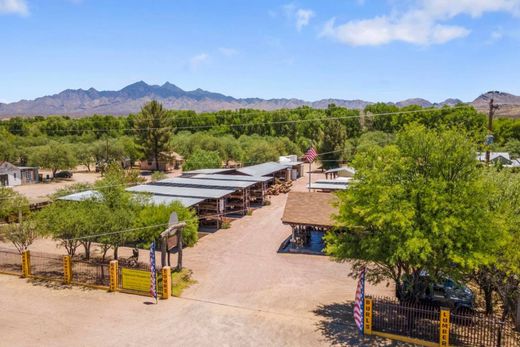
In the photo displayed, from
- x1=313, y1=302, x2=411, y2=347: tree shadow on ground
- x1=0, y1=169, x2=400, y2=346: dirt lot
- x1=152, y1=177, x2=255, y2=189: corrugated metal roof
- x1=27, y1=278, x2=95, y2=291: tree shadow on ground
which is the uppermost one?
x1=152, y1=177, x2=255, y2=189: corrugated metal roof

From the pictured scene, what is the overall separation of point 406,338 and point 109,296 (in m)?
14.0

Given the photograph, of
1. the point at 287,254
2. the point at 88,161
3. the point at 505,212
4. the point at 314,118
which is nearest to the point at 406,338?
the point at 505,212

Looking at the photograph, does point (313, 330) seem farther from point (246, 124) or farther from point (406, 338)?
point (246, 124)

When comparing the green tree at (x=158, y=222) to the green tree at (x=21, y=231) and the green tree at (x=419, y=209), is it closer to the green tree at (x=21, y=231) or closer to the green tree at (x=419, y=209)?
the green tree at (x=21, y=231)

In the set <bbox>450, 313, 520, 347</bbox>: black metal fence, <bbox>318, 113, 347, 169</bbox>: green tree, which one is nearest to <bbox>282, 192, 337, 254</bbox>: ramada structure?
<bbox>450, 313, 520, 347</bbox>: black metal fence

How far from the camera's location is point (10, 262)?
27.3 meters

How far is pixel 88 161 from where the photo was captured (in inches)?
3125

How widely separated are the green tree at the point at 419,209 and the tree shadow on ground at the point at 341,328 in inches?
89.0

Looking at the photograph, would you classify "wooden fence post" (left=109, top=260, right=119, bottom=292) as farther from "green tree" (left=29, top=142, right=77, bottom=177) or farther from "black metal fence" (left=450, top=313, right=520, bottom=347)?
"green tree" (left=29, top=142, right=77, bottom=177)

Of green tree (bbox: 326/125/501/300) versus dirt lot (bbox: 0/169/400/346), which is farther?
dirt lot (bbox: 0/169/400/346)

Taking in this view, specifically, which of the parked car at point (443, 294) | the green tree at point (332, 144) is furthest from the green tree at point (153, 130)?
the parked car at point (443, 294)

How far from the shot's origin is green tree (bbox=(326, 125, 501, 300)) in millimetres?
16609

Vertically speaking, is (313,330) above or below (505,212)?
below

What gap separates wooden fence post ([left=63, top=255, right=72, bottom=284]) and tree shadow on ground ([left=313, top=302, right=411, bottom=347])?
1310 centimetres
